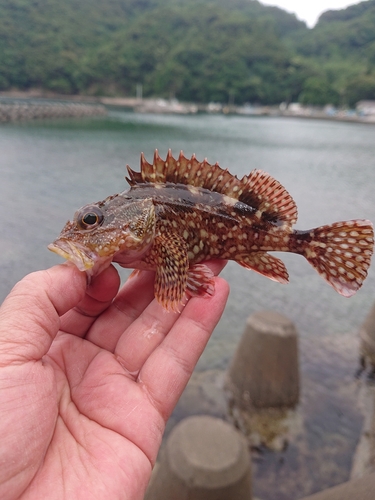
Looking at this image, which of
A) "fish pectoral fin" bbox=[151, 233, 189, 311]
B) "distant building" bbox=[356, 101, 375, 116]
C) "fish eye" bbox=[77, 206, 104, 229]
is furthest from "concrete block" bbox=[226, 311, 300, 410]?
"distant building" bbox=[356, 101, 375, 116]

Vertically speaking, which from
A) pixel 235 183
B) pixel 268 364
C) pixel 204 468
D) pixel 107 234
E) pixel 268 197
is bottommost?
pixel 268 364

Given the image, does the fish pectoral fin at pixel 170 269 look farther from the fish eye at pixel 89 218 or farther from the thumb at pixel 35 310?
the thumb at pixel 35 310

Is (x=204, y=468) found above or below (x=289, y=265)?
above

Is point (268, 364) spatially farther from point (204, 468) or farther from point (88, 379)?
point (88, 379)

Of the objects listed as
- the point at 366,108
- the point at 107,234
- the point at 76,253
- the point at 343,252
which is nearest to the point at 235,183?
the point at 343,252

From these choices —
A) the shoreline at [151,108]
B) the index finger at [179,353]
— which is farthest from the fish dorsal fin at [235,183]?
the shoreline at [151,108]
